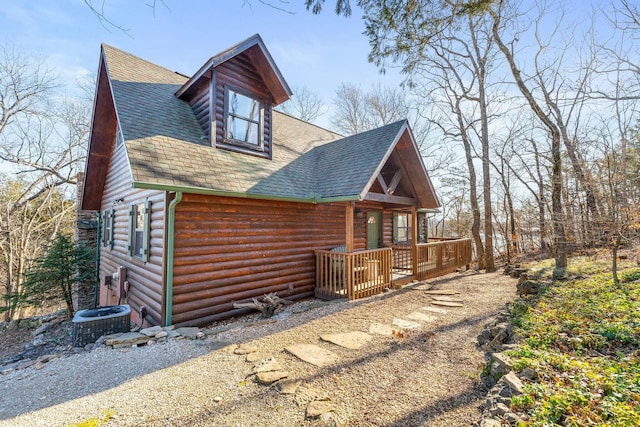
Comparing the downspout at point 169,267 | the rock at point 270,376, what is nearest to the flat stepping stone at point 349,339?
the rock at point 270,376

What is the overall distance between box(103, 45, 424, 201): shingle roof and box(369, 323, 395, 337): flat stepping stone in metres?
2.90

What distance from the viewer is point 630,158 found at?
10320 millimetres

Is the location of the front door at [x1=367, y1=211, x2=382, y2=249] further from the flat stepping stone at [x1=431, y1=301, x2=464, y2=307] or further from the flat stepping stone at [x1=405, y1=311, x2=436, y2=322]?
the flat stepping stone at [x1=405, y1=311, x2=436, y2=322]

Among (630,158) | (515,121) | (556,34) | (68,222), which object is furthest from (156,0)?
(68,222)

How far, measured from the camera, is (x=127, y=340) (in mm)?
4789

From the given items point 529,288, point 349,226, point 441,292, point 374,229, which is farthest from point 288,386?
point 374,229

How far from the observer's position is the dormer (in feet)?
24.2

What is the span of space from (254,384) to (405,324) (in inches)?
125

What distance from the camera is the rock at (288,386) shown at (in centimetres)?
318

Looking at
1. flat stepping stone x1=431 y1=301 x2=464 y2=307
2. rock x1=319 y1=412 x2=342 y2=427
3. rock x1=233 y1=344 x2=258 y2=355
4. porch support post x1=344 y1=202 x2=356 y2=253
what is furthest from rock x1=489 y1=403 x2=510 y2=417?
porch support post x1=344 y1=202 x2=356 y2=253

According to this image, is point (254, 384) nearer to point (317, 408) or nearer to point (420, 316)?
point (317, 408)

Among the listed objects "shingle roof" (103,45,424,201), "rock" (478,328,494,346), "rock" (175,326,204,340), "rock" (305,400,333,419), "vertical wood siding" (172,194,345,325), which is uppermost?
"shingle roof" (103,45,424,201)

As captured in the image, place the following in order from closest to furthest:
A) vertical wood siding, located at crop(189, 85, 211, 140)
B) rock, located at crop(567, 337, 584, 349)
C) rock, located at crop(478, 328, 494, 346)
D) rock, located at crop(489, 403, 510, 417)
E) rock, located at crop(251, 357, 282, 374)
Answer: rock, located at crop(489, 403, 510, 417) < rock, located at crop(567, 337, 584, 349) < rock, located at crop(251, 357, 282, 374) < rock, located at crop(478, 328, 494, 346) < vertical wood siding, located at crop(189, 85, 211, 140)

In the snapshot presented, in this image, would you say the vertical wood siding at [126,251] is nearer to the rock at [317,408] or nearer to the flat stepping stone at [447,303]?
the rock at [317,408]
